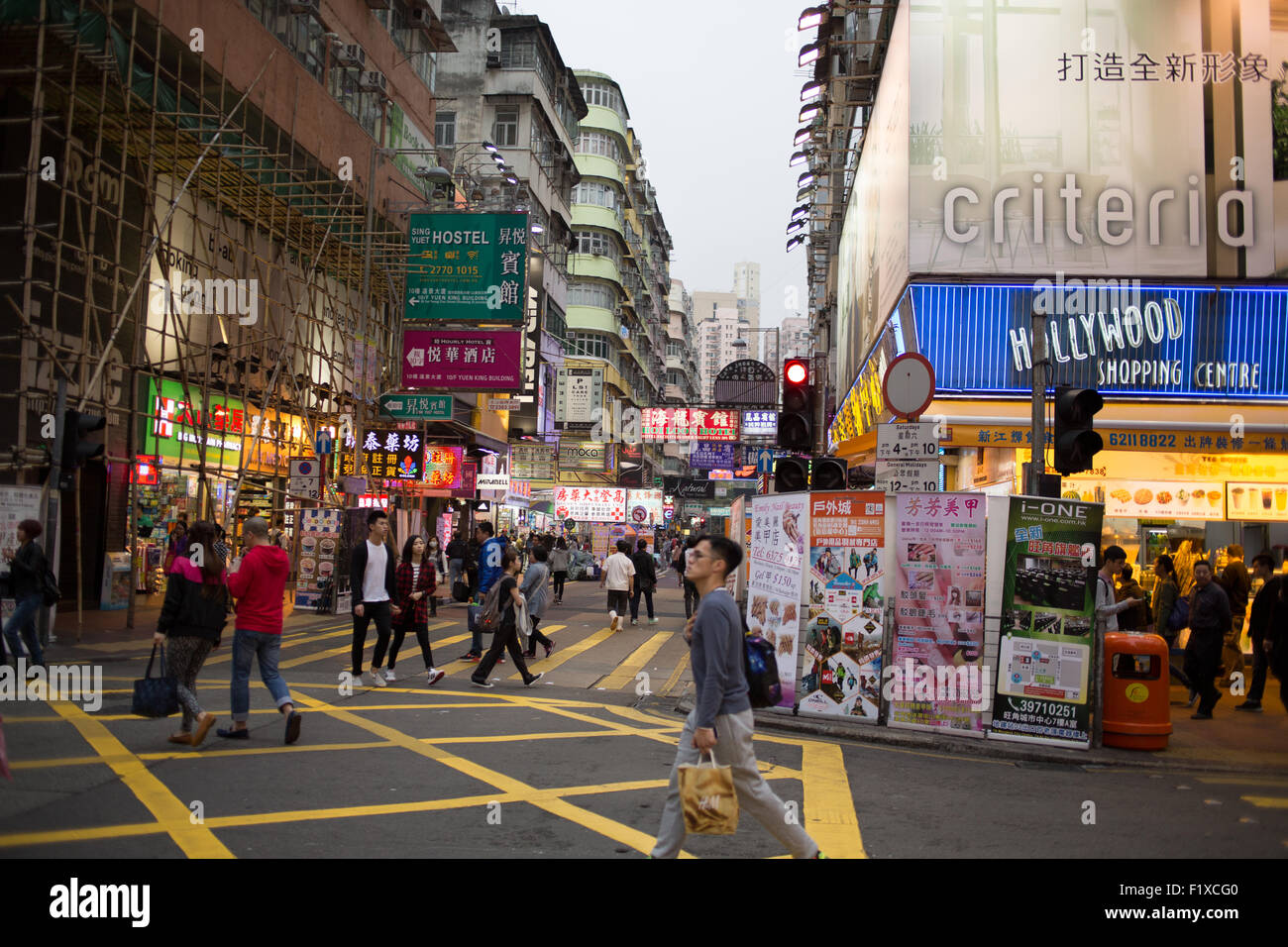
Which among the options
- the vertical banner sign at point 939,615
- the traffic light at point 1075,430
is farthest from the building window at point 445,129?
the vertical banner sign at point 939,615

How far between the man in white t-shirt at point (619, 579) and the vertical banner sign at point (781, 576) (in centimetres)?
848

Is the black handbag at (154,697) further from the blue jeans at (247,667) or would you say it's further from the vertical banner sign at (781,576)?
the vertical banner sign at (781,576)

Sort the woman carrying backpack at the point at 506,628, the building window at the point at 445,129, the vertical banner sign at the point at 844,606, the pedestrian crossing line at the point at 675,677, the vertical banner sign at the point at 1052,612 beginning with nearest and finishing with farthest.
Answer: the vertical banner sign at the point at 1052,612 < the vertical banner sign at the point at 844,606 < the woman carrying backpack at the point at 506,628 < the pedestrian crossing line at the point at 675,677 < the building window at the point at 445,129

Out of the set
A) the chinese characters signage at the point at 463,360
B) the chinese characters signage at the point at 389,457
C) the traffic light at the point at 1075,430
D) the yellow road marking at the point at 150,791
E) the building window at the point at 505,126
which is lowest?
the yellow road marking at the point at 150,791

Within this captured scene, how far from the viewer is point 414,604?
1205 cm

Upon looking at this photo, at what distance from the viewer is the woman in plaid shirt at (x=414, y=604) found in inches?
458

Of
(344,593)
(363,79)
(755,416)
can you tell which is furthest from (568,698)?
(755,416)

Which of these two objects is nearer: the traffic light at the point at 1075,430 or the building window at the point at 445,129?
the traffic light at the point at 1075,430

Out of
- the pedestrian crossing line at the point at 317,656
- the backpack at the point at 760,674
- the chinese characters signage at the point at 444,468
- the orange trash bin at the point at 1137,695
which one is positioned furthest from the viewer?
the chinese characters signage at the point at 444,468

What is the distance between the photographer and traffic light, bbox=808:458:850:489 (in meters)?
10.2

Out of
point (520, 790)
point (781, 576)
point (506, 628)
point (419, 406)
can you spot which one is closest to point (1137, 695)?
point (781, 576)

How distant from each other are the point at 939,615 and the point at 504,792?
14.8ft

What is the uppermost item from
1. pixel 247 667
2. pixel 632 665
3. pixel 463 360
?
pixel 463 360

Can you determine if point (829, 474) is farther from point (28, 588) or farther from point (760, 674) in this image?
point (28, 588)
